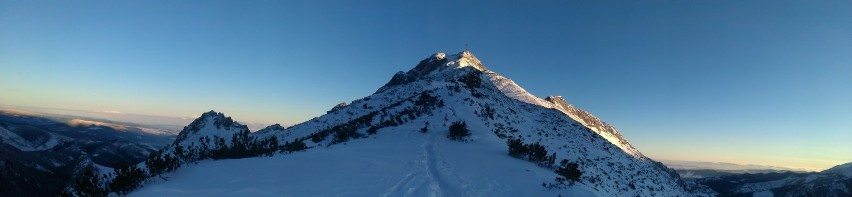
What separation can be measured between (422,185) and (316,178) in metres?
4.56

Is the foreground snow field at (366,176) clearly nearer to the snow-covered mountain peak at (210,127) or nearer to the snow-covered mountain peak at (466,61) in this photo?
the snow-covered mountain peak at (210,127)

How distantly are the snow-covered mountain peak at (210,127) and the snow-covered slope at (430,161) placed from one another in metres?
1.84

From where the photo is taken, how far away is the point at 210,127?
6994 cm

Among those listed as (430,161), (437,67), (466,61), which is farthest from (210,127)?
(466,61)

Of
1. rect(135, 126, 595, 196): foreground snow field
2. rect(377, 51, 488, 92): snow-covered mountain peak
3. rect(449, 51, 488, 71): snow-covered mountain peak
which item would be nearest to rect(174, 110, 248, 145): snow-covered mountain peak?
rect(377, 51, 488, 92): snow-covered mountain peak

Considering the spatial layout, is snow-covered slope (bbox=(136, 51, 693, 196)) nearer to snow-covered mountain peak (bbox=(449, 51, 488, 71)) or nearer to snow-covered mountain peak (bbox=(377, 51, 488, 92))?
snow-covered mountain peak (bbox=(377, 51, 488, 92))

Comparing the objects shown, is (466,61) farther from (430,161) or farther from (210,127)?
(430,161)

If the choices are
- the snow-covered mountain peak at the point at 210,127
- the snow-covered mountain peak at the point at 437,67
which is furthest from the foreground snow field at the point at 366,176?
the snow-covered mountain peak at the point at 437,67

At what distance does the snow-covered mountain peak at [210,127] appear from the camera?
2687 inches

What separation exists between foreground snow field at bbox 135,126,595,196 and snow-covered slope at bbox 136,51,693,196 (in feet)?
0.15

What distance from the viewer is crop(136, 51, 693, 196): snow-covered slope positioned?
18.3 meters

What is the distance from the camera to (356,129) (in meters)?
48.3

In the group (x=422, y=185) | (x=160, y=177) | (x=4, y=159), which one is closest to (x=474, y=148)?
(x=422, y=185)

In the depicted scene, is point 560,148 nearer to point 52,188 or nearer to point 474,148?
point 474,148
